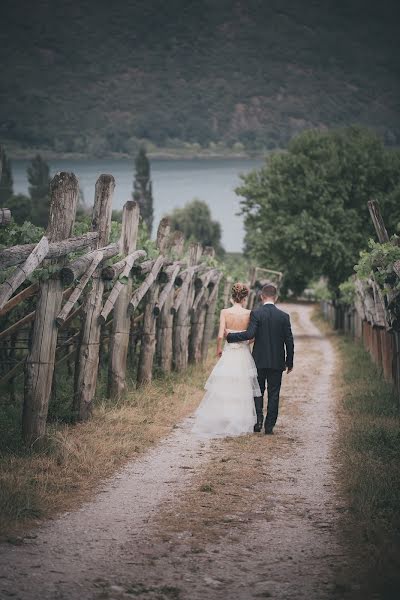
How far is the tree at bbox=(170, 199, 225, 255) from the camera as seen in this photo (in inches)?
4181

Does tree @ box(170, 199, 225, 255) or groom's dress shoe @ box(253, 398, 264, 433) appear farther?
tree @ box(170, 199, 225, 255)

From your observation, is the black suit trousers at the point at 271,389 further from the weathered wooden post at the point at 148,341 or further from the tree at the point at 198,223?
the tree at the point at 198,223

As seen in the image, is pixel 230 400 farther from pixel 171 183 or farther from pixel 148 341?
pixel 171 183

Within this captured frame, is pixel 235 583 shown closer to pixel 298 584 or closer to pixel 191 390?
pixel 298 584

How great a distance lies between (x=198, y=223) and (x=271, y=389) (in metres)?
97.8

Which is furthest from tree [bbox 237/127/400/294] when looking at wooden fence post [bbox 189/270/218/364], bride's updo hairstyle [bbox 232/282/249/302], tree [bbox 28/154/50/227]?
tree [bbox 28/154/50/227]

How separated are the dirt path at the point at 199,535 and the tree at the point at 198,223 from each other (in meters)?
96.5

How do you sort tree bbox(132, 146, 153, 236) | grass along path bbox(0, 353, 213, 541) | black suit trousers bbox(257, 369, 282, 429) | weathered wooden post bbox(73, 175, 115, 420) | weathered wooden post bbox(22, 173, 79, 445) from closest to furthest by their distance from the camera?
grass along path bbox(0, 353, 213, 541)
weathered wooden post bbox(22, 173, 79, 445)
black suit trousers bbox(257, 369, 282, 429)
weathered wooden post bbox(73, 175, 115, 420)
tree bbox(132, 146, 153, 236)

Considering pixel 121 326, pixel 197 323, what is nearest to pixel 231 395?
pixel 121 326

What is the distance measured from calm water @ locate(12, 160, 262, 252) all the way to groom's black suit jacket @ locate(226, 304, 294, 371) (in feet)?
293

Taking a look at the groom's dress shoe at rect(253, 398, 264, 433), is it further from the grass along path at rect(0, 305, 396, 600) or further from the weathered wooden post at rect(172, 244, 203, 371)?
the weathered wooden post at rect(172, 244, 203, 371)

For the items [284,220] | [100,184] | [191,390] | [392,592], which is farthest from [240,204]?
[392,592]

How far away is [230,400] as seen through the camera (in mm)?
10070

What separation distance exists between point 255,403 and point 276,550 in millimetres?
4828
